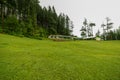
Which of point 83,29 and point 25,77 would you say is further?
point 83,29

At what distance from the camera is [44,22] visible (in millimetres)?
69312

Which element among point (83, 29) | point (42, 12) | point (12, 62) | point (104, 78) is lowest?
point (104, 78)

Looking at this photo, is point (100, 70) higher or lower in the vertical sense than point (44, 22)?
lower

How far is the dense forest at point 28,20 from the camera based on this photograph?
4038 centimetres

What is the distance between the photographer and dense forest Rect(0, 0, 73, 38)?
40375 millimetres

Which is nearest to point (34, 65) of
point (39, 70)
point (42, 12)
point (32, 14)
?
point (39, 70)

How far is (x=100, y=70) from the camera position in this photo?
10086mm

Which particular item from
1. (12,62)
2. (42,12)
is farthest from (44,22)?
(12,62)

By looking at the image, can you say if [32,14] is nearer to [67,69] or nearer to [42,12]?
[42,12]

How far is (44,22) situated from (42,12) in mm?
4388

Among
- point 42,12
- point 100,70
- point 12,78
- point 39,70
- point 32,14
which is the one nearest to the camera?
point 12,78

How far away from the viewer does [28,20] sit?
50.5 meters

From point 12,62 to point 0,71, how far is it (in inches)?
70.7

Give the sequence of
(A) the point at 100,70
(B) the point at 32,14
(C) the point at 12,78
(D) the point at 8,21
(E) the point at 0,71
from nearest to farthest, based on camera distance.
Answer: (C) the point at 12,78 < (E) the point at 0,71 < (A) the point at 100,70 < (D) the point at 8,21 < (B) the point at 32,14
